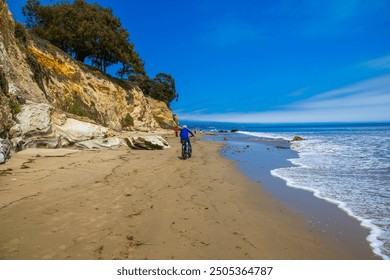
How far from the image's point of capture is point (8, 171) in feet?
22.3

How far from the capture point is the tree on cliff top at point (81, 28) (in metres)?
27.4

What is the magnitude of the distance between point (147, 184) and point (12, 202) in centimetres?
309

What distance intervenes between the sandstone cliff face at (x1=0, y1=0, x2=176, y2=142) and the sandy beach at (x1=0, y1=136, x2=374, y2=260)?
5.27 meters

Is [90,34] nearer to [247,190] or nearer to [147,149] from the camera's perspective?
[147,149]

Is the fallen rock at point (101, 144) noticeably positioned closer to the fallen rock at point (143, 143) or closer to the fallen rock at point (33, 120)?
the fallen rock at point (143, 143)

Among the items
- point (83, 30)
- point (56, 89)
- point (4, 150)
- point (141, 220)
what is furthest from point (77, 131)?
point (83, 30)

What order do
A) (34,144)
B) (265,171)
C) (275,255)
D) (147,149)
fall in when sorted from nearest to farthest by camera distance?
(275,255), (265,171), (34,144), (147,149)

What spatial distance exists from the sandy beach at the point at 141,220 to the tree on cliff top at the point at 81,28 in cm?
2494

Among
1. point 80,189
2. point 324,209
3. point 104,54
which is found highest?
point 104,54

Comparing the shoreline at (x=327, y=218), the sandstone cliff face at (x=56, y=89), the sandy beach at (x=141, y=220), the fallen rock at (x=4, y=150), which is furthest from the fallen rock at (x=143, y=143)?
the shoreline at (x=327, y=218)

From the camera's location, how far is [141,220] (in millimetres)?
4309

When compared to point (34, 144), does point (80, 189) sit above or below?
below
